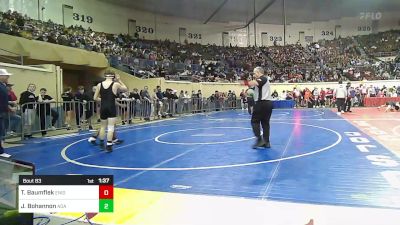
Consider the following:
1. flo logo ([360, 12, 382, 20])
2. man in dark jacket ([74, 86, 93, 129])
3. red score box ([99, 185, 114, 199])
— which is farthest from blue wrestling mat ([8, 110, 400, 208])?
flo logo ([360, 12, 382, 20])

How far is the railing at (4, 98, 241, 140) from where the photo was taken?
34.1 feet

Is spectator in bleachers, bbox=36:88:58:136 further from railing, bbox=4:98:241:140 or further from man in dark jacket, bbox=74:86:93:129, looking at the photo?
man in dark jacket, bbox=74:86:93:129

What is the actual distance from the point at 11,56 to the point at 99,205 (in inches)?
594

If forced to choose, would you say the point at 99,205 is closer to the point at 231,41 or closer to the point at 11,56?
the point at 11,56

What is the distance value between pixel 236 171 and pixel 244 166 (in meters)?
0.39

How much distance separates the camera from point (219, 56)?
→ 133 feet

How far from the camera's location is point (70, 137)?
1073 cm

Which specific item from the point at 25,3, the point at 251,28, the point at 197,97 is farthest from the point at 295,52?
the point at 25,3

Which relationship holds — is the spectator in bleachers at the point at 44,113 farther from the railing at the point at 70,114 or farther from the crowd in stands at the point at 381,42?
the crowd in stands at the point at 381,42

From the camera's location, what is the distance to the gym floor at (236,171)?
388 centimetres

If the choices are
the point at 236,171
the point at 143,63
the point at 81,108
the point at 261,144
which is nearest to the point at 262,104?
the point at 261,144

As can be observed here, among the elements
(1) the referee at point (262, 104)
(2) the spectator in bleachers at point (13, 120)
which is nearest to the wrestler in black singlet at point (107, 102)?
(1) the referee at point (262, 104)

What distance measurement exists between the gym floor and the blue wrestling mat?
0.04 ft

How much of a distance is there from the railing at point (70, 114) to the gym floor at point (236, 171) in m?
1.11
